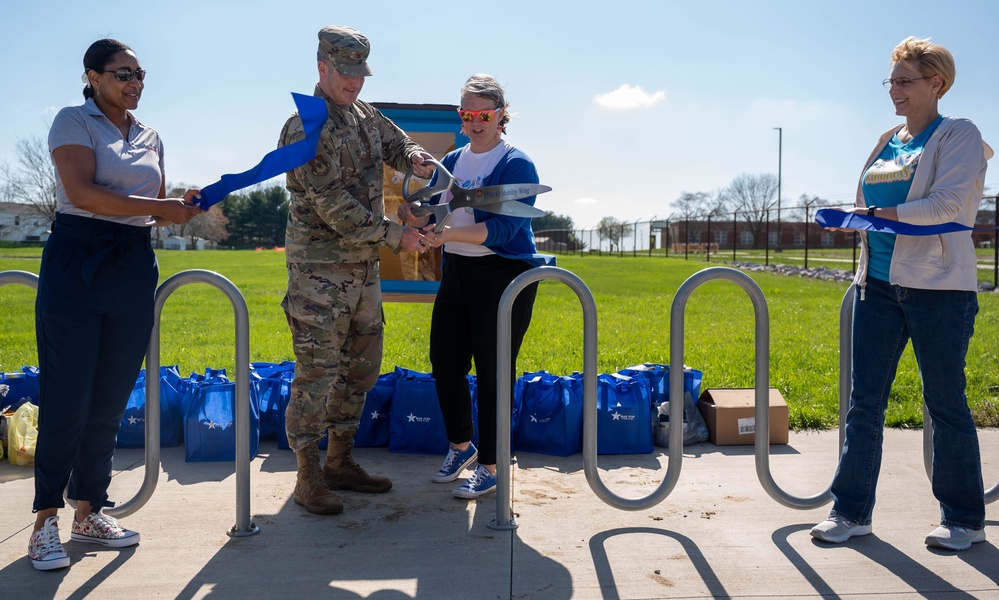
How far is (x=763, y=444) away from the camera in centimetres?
365

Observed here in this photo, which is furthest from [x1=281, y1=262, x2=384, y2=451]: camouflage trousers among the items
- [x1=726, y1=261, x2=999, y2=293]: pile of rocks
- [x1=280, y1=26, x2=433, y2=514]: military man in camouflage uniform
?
[x1=726, y1=261, x2=999, y2=293]: pile of rocks

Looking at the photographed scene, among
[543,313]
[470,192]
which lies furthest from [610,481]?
[543,313]

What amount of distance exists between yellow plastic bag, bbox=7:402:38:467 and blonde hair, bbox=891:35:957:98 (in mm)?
4737

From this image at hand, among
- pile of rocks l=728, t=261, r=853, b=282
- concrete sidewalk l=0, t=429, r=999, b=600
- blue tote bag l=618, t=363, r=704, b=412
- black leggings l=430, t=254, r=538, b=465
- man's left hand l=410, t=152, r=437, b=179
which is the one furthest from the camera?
pile of rocks l=728, t=261, r=853, b=282

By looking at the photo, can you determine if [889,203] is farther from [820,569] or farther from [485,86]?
[485,86]

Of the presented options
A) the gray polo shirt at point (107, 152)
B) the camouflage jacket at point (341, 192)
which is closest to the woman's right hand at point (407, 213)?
the camouflage jacket at point (341, 192)

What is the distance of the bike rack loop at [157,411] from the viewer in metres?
3.50

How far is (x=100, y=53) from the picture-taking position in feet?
10.4

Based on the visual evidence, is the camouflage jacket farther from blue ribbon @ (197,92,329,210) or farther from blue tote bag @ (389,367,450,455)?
blue tote bag @ (389,367,450,455)

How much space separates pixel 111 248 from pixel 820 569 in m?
3.04

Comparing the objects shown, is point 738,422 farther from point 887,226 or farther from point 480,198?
point 480,198

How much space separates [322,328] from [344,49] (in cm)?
125

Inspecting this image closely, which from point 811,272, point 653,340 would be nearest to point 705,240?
point 811,272

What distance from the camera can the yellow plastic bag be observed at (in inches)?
179
